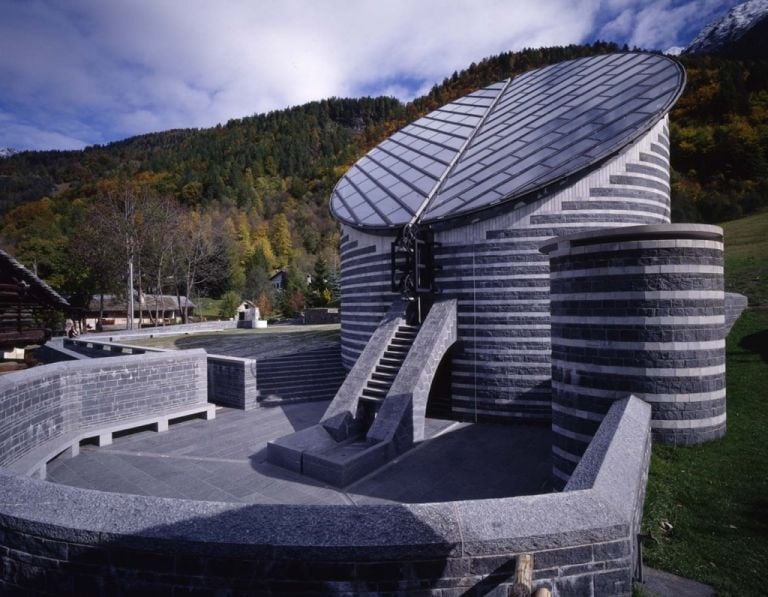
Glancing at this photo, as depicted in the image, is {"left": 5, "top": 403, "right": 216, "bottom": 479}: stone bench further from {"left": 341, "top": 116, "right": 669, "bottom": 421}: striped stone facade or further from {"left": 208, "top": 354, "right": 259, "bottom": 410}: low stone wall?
{"left": 341, "top": 116, "right": 669, "bottom": 421}: striped stone facade

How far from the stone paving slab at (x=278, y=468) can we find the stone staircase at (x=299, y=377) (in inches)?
90.6

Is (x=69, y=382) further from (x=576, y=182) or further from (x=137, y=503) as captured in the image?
(x=576, y=182)

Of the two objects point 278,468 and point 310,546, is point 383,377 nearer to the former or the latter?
point 278,468

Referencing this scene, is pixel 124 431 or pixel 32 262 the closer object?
pixel 124 431

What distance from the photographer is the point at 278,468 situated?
781 centimetres

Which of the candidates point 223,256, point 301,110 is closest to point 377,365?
point 223,256

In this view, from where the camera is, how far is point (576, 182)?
33.3ft

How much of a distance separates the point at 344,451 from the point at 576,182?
829cm

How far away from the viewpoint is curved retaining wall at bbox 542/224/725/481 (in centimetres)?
551

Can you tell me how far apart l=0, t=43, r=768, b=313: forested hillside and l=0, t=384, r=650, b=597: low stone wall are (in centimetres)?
2725

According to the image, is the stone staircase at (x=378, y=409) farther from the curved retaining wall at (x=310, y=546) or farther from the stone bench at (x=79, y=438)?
the curved retaining wall at (x=310, y=546)

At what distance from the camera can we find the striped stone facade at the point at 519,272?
33.3 feet

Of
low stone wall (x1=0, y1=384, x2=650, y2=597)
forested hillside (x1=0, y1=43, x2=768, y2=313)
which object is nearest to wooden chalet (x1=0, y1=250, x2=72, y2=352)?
low stone wall (x1=0, y1=384, x2=650, y2=597)

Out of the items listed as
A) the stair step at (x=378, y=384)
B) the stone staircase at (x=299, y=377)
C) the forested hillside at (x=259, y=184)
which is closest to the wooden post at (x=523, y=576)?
the stair step at (x=378, y=384)
